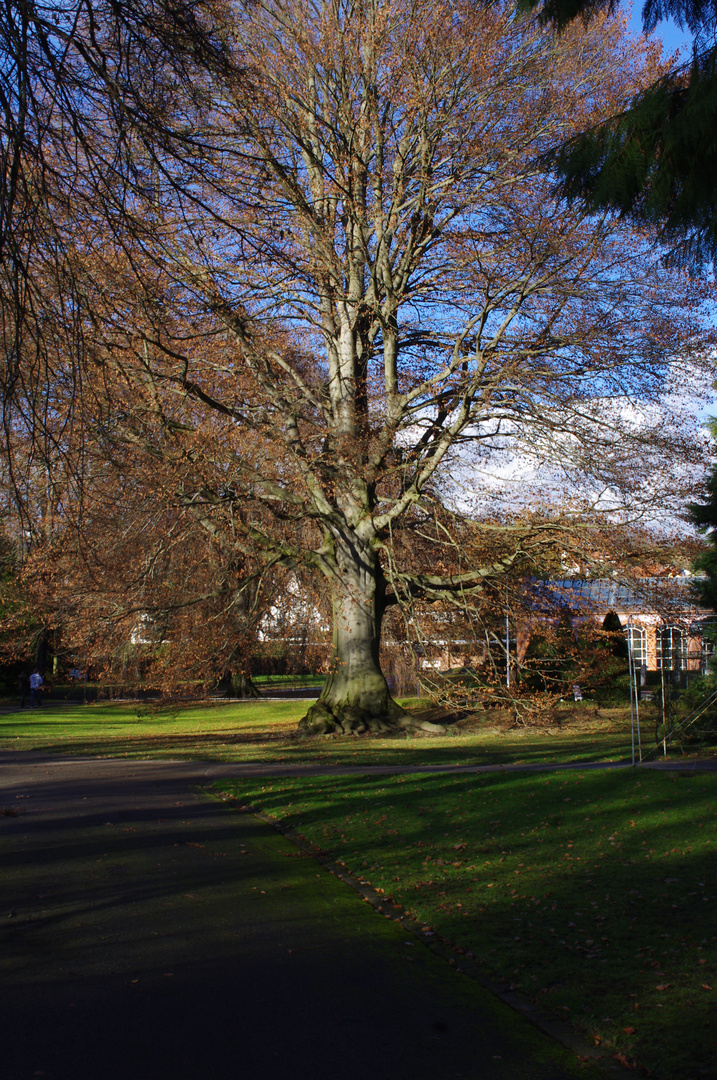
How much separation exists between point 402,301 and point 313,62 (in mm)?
5354

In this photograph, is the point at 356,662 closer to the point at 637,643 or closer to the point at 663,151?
the point at 663,151

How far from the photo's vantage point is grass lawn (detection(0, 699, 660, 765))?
1565 cm

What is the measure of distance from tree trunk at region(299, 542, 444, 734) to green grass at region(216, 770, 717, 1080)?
8282 millimetres

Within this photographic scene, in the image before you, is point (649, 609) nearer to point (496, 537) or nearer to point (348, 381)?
point (496, 537)

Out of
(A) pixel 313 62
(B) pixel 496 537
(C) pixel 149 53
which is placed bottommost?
(B) pixel 496 537

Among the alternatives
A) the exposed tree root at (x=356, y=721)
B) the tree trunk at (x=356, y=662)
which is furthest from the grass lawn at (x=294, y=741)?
the tree trunk at (x=356, y=662)

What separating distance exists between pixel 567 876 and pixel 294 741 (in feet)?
43.1

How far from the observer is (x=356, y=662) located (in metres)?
21.2

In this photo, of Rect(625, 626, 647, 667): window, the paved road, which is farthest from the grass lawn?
the paved road

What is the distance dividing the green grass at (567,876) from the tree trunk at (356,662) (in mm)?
8282

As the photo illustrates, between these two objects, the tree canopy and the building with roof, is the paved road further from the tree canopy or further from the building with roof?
the building with roof

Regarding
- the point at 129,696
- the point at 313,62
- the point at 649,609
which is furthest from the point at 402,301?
the point at 129,696

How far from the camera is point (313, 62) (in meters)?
19.1

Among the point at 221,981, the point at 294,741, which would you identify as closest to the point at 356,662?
the point at 294,741
